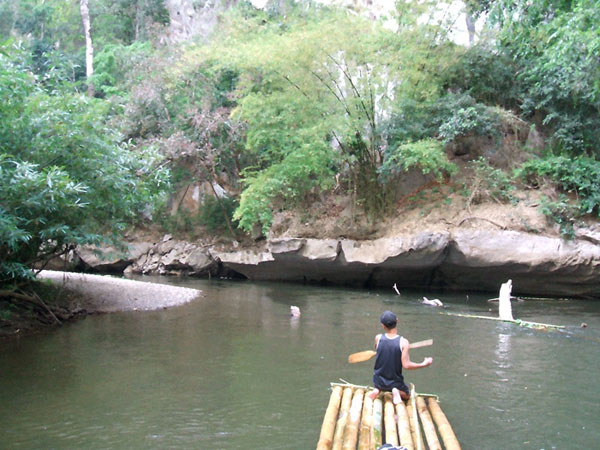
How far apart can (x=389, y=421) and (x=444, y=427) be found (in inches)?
20.4

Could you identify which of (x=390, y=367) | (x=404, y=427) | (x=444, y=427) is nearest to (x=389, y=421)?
(x=404, y=427)

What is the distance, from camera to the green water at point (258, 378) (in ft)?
19.3

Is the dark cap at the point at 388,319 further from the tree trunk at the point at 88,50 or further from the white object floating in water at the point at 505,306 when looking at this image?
the tree trunk at the point at 88,50

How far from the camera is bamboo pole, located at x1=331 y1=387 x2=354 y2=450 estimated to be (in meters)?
4.85

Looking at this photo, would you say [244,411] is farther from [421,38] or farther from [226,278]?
[226,278]

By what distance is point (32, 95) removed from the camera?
10742mm

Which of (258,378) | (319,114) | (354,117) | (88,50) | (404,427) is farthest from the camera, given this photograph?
(88,50)

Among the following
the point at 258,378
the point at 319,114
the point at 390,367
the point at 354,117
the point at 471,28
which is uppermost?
the point at 471,28

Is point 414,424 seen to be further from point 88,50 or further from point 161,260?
point 88,50

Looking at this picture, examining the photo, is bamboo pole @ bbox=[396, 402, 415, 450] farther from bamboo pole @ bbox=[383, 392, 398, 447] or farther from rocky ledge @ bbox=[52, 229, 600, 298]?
rocky ledge @ bbox=[52, 229, 600, 298]

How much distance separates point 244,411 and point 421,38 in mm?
16381

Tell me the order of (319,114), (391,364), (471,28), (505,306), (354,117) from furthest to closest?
(471,28)
(319,114)
(354,117)
(505,306)
(391,364)

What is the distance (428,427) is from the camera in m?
5.17

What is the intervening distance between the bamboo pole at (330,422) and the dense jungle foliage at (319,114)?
21.7ft
